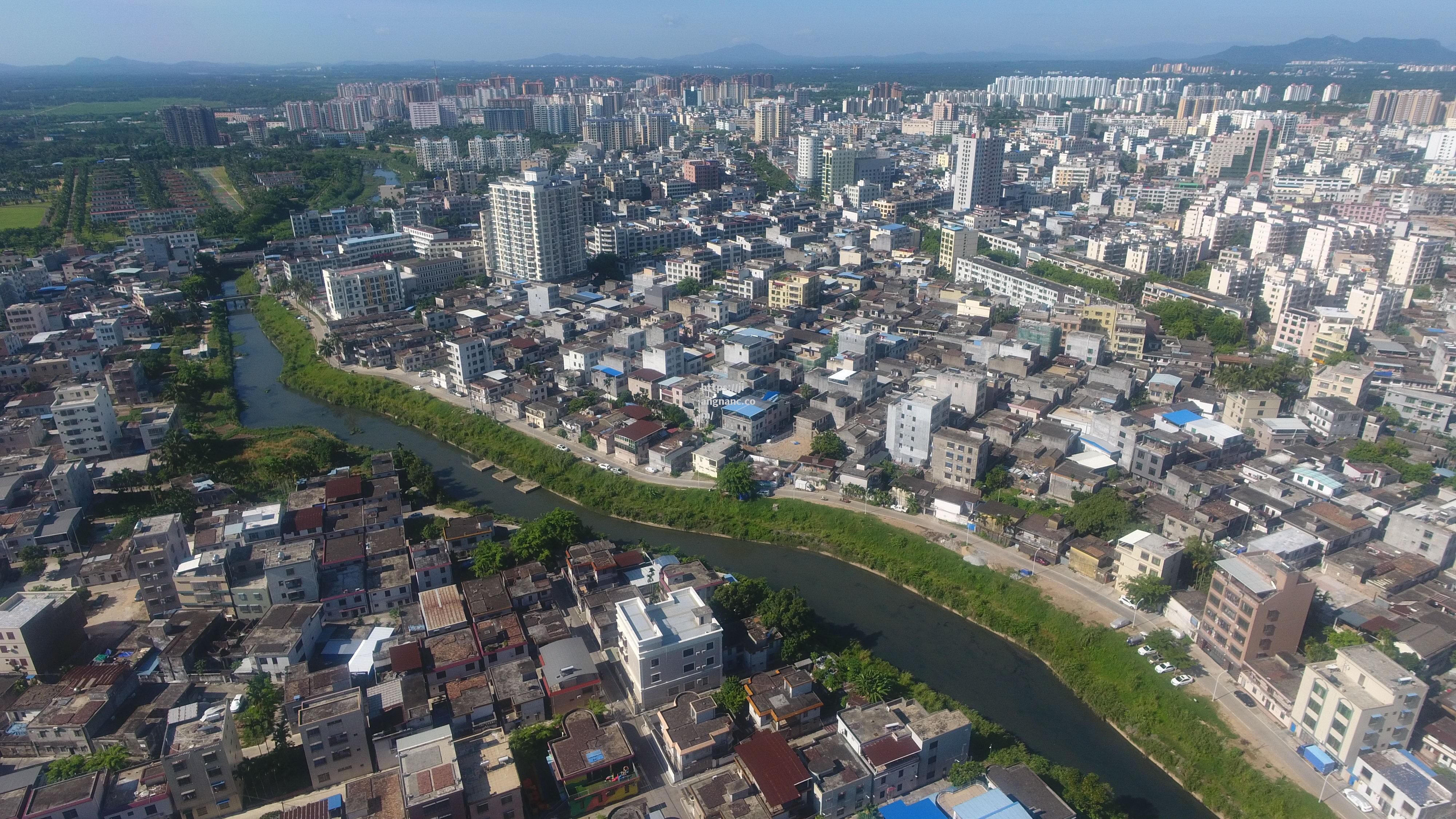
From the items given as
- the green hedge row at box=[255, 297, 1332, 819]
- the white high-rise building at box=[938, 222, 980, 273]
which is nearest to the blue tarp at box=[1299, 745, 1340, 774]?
the green hedge row at box=[255, 297, 1332, 819]

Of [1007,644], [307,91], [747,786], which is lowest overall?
[1007,644]

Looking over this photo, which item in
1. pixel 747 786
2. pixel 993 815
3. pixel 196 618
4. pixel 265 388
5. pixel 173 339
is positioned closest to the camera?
pixel 993 815

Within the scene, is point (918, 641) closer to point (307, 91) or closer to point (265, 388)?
point (265, 388)

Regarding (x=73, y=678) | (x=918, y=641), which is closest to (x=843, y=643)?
(x=918, y=641)

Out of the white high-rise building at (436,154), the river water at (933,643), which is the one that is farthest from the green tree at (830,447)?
the white high-rise building at (436,154)

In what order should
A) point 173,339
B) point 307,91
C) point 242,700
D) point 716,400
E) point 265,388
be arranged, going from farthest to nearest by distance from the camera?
point 307,91 → point 173,339 → point 265,388 → point 716,400 → point 242,700

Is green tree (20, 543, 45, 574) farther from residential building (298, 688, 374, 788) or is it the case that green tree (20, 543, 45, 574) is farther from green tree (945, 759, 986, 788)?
green tree (945, 759, 986, 788)

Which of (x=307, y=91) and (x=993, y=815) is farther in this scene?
(x=307, y=91)
